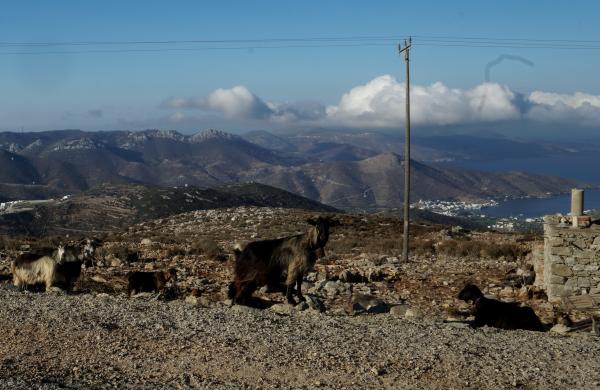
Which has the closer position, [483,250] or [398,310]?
[398,310]

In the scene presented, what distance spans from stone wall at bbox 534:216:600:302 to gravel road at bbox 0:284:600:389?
5265 millimetres

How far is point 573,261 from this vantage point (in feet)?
52.8

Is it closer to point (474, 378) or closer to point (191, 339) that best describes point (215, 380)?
point (191, 339)

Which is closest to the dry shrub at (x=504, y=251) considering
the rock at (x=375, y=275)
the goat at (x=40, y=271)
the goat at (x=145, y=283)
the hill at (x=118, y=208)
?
the rock at (x=375, y=275)

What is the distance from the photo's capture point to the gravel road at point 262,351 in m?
8.05

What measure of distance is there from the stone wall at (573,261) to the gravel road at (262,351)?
17.3 ft

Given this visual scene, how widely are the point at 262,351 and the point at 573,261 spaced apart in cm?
1015

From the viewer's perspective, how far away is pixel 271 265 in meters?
12.1

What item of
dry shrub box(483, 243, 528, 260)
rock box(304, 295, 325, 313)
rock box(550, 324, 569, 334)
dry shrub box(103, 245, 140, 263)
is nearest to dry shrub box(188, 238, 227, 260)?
dry shrub box(103, 245, 140, 263)

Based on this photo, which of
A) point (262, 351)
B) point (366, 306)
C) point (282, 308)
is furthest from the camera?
point (366, 306)

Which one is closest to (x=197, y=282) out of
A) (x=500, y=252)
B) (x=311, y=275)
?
(x=311, y=275)

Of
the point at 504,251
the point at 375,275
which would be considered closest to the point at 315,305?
the point at 375,275

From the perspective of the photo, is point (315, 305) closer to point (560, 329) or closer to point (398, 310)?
point (398, 310)

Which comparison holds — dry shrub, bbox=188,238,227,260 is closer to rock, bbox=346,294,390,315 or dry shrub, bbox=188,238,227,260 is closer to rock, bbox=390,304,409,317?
rock, bbox=346,294,390,315
